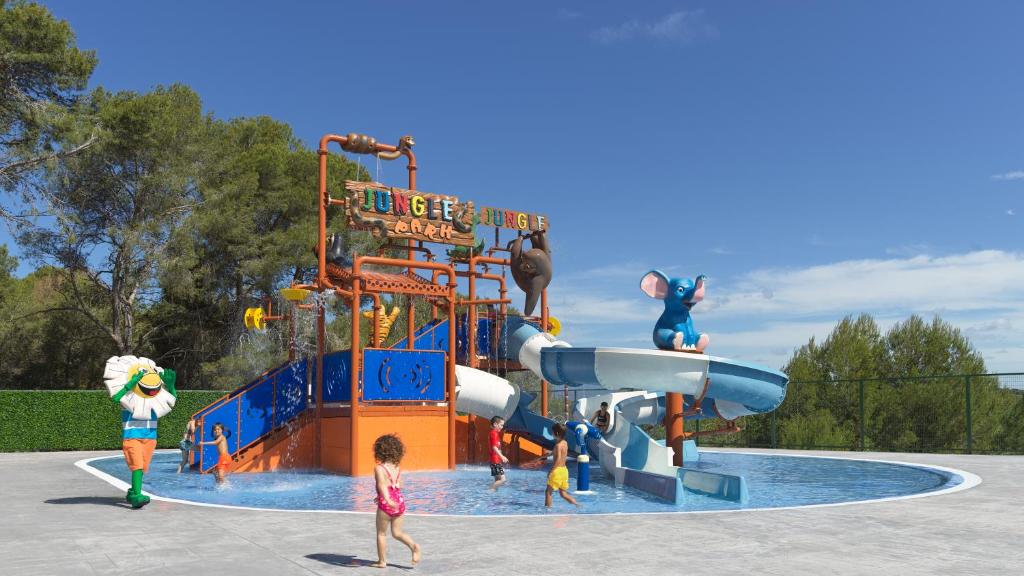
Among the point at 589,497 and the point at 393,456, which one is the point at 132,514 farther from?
the point at 589,497

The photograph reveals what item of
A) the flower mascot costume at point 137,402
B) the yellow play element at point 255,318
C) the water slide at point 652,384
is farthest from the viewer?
the yellow play element at point 255,318

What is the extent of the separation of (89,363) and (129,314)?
7103 millimetres

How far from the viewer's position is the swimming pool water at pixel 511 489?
11.6m

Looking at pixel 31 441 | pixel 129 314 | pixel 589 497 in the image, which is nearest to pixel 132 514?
pixel 589 497

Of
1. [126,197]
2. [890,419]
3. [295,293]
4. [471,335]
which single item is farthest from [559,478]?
[890,419]

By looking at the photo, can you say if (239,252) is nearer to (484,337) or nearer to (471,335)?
(484,337)

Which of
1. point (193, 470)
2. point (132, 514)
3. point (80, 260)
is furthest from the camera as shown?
point (80, 260)

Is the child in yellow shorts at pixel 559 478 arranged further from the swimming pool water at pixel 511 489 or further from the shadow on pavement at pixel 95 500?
the shadow on pavement at pixel 95 500

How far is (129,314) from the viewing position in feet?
102

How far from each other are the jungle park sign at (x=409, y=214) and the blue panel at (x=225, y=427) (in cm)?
446

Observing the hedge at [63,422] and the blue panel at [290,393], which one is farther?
the hedge at [63,422]

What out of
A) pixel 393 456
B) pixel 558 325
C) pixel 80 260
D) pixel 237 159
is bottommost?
pixel 393 456

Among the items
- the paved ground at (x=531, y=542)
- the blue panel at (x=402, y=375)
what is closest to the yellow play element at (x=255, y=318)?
the blue panel at (x=402, y=375)

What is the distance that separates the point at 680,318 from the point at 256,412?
8.80 metres
